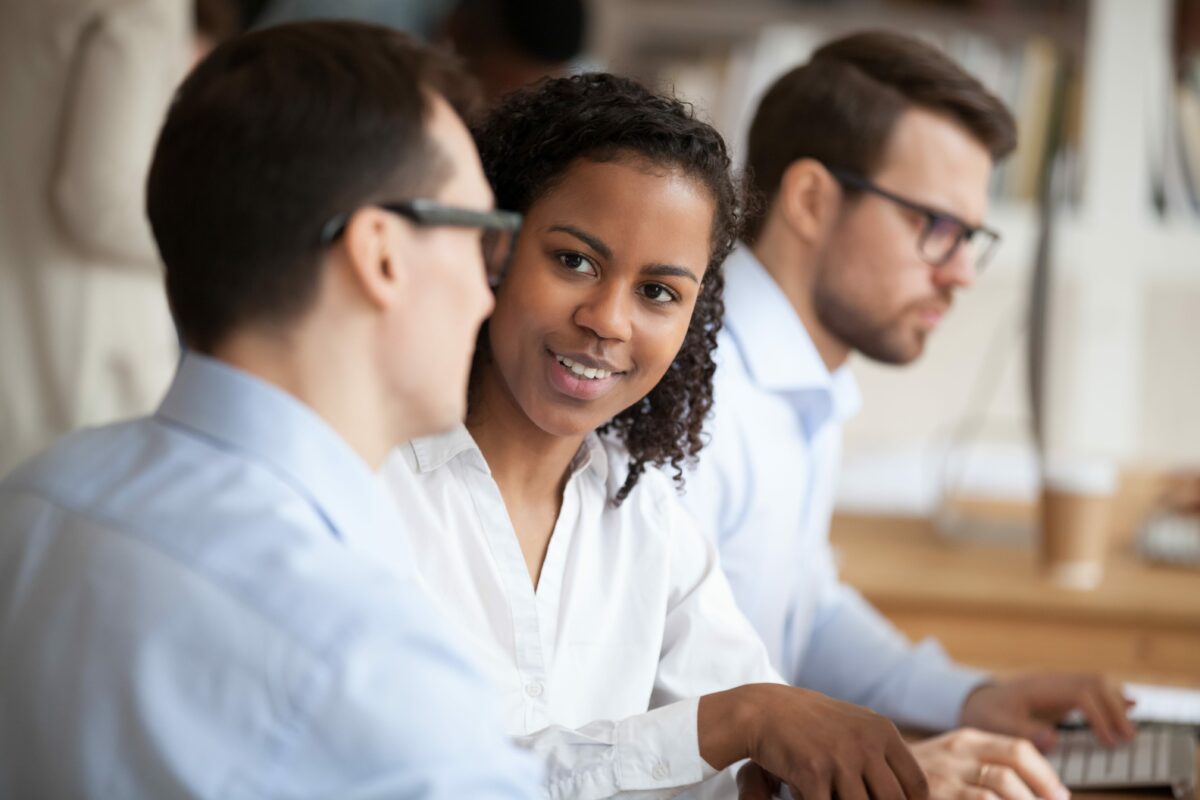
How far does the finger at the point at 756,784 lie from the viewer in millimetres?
1009

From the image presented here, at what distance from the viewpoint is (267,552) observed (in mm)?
685

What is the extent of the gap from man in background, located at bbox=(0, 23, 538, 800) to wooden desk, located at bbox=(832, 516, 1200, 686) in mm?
1464

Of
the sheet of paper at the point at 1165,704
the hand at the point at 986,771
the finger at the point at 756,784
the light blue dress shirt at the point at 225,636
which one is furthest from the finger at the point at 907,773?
the sheet of paper at the point at 1165,704

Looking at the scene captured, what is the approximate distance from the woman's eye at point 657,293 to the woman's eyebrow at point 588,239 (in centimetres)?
4

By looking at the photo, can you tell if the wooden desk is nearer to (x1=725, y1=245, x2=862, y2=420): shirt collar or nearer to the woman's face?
(x1=725, y1=245, x2=862, y2=420): shirt collar

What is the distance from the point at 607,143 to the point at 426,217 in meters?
0.32

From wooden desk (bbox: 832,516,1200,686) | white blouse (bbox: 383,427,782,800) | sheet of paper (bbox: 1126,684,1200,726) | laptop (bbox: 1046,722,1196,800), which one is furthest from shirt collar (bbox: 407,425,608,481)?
wooden desk (bbox: 832,516,1200,686)

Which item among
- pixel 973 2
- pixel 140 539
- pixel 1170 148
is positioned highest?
pixel 973 2

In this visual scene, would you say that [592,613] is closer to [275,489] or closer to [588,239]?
[588,239]

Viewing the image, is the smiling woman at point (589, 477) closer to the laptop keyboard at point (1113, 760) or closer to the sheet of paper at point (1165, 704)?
the laptop keyboard at point (1113, 760)

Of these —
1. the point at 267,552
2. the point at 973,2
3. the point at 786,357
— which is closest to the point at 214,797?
the point at 267,552

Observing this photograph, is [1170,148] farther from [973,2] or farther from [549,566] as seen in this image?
[549,566]

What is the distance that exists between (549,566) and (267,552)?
0.41 metres

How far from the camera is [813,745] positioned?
0.93 meters
